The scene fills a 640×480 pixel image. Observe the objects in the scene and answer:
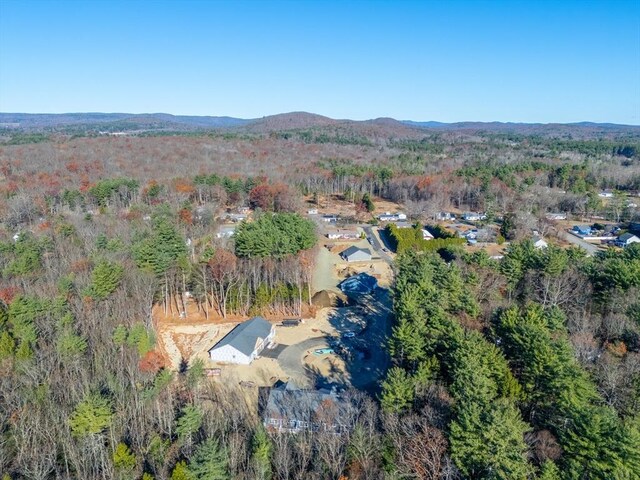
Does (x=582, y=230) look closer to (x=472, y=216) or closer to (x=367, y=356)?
(x=472, y=216)

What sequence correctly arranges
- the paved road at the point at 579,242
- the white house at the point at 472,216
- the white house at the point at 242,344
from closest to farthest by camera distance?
the white house at the point at 242,344
the paved road at the point at 579,242
the white house at the point at 472,216

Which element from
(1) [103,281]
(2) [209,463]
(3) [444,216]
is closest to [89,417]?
(2) [209,463]

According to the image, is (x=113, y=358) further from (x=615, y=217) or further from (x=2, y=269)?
(x=615, y=217)

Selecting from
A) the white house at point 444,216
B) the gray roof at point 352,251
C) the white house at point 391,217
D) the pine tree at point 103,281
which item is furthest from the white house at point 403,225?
the pine tree at point 103,281

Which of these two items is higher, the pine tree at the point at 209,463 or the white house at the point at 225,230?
the pine tree at the point at 209,463

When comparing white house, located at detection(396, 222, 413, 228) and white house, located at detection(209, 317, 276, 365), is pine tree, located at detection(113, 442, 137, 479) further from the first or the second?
white house, located at detection(396, 222, 413, 228)

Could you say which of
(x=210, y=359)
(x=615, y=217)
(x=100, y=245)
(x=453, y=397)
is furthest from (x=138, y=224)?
(x=615, y=217)

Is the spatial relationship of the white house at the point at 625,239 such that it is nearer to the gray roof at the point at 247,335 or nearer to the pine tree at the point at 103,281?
the gray roof at the point at 247,335
